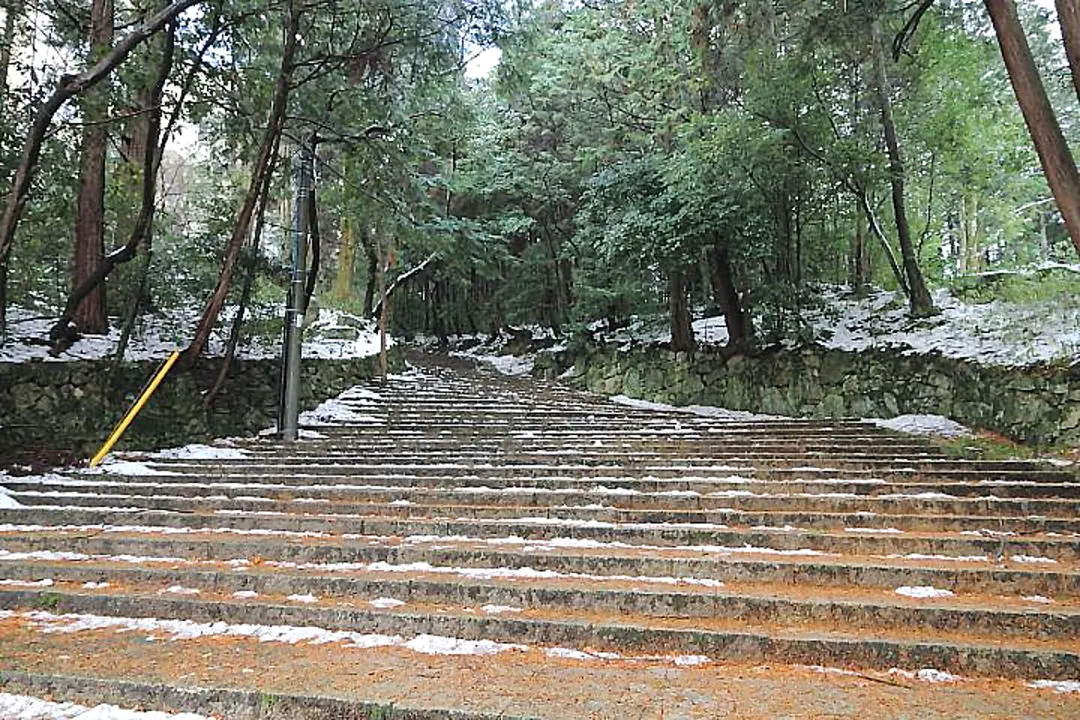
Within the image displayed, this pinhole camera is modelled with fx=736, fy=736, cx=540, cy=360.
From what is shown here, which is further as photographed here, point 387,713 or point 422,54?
point 422,54

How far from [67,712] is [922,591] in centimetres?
306

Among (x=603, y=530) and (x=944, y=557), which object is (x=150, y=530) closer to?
(x=603, y=530)

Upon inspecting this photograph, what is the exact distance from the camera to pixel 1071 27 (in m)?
3.95

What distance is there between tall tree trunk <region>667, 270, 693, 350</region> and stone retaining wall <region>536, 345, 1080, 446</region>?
19 cm

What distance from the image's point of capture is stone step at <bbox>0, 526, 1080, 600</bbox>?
304 cm

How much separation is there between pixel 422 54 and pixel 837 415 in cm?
625

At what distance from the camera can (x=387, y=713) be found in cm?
211

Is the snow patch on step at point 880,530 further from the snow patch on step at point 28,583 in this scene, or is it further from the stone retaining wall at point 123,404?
the stone retaining wall at point 123,404

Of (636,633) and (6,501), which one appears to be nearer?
(636,633)

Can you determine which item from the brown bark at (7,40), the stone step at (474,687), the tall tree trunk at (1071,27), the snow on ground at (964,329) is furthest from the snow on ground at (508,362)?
the stone step at (474,687)

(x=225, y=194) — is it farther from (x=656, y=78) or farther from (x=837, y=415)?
(x=837, y=415)

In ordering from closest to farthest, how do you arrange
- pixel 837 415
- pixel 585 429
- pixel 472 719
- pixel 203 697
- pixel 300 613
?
pixel 472 719
pixel 203 697
pixel 300 613
pixel 585 429
pixel 837 415

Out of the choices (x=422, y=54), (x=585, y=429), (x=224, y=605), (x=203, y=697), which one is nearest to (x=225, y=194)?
(x=422, y=54)

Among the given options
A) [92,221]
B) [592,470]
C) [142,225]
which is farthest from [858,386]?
[92,221]
